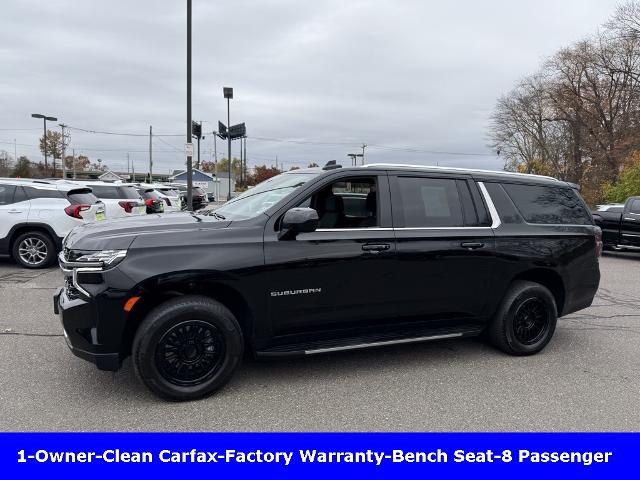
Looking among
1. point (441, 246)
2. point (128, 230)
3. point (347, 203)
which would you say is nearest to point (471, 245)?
point (441, 246)

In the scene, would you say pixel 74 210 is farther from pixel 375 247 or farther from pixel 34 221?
pixel 375 247

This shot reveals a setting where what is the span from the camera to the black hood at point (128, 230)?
3311 mm

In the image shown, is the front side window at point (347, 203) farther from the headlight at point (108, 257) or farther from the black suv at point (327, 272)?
the headlight at point (108, 257)

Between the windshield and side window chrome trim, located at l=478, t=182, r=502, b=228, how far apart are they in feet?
5.39

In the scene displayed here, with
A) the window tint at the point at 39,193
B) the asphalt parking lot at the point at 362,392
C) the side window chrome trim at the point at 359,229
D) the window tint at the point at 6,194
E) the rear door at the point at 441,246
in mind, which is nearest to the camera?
the asphalt parking lot at the point at 362,392

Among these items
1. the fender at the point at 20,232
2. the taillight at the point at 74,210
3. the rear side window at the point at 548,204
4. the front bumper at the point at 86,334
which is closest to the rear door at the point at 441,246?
the rear side window at the point at 548,204

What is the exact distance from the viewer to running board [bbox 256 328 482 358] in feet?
12.0

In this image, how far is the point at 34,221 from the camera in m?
8.38

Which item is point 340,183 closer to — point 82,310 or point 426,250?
point 426,250

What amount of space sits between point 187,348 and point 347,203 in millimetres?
1764

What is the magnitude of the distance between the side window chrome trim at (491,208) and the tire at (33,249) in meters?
7.54

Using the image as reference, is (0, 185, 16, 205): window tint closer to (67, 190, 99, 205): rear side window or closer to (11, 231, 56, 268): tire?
(11, 231, 56, 268): tire

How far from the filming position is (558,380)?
3.98 m
